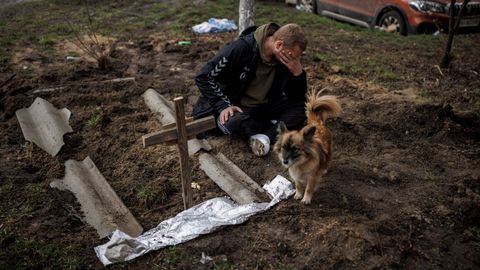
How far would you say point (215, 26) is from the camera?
31.7ft

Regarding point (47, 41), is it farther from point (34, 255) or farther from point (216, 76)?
point (34, 255)

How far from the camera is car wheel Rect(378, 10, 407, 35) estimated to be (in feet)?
31.9

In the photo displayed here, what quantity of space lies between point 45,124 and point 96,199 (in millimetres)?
1870

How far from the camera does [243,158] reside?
16.1ft

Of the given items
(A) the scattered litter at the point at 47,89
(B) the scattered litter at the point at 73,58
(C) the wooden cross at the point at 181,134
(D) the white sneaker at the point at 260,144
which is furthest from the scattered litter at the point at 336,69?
(B) the scattered litter at the point at 73,58

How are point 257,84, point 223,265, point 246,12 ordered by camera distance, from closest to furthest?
point 223,265, point 257,84, point 246,12

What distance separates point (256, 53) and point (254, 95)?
0.60m

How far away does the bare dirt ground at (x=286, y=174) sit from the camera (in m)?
3.44

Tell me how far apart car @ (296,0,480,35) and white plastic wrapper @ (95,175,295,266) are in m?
6.87

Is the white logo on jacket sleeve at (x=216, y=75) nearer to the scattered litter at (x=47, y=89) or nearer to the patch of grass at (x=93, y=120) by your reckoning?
the patch of grass at (x=93, y=120)

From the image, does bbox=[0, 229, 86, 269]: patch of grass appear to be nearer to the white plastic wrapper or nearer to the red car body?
the white plastic wrapper

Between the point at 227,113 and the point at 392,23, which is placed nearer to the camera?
the point at 227,113

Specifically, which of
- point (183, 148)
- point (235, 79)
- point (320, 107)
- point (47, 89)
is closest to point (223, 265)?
point (183, 148)

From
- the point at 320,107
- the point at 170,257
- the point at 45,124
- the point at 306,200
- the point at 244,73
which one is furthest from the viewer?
the point at 45,124
